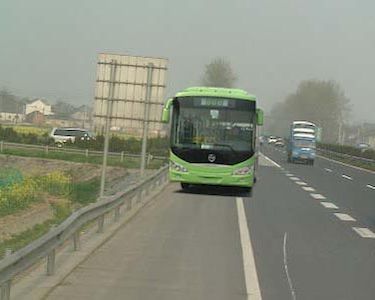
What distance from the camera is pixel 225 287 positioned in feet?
27.3

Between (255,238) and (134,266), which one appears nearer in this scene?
(134,266)

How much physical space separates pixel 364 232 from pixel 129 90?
7900 millimetres

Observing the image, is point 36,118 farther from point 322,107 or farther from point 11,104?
point 322,107

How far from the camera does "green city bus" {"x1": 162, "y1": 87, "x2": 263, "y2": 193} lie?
1820 cm

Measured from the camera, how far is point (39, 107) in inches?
4924

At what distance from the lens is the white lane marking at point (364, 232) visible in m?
14.0

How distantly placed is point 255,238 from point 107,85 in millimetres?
7482

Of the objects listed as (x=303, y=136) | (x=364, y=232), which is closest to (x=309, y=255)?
(x=364, y=232)

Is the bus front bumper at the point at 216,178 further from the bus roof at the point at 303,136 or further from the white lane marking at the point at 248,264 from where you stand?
the bus roof at the point at 303,136

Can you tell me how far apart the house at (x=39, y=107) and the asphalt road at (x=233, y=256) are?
91.8 metres

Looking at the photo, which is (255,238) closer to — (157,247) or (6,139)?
(157,247)

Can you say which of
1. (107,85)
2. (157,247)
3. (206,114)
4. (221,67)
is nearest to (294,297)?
(157,247)

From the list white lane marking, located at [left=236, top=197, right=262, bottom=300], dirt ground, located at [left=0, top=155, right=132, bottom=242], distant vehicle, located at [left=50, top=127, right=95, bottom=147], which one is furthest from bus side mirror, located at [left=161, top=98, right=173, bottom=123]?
distant vehicle, located at [left=50, top=127, right=95, bottom=147]

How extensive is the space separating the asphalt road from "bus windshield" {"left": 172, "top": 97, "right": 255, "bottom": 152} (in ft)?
5.75
